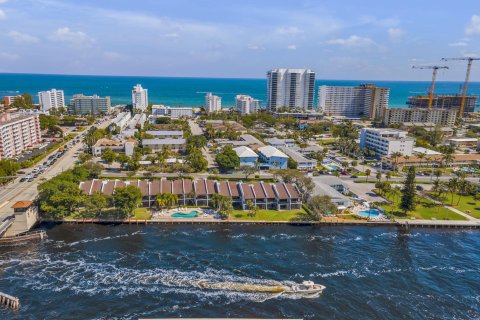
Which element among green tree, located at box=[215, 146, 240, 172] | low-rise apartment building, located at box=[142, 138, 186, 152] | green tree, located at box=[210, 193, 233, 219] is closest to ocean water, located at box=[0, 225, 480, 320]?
green tree, located at box=[210, 193, 233, 219]

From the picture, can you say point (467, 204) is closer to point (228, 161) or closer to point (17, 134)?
point (228, 161)

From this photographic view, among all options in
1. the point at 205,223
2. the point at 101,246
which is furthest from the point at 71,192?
the point at 205,223

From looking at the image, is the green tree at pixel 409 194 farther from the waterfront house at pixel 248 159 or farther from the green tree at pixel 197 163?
the green tree at pixel 197 163

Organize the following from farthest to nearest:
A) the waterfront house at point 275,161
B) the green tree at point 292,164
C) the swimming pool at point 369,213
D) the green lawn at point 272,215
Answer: the waterfront house at point 275,161 < the green tree at point 292,164 < the swimming pool at point 369,213 < the green lawn at point 272,215

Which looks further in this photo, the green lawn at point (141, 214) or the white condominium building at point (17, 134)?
the white condominium building at point (17, 134)

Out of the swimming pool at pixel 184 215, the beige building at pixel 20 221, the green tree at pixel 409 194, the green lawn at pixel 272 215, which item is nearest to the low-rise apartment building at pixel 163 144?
the swimming pool at pixel 184 215

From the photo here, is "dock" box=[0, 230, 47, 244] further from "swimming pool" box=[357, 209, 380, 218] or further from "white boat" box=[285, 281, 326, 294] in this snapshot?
"swimming pool" box=[357, 209, 380, 218]
